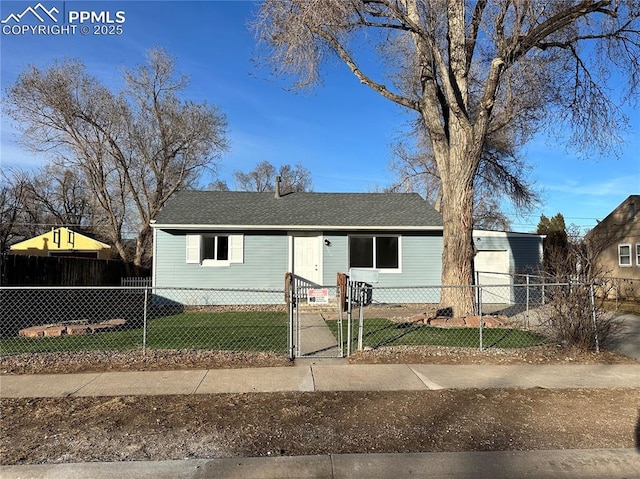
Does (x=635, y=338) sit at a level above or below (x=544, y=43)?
below

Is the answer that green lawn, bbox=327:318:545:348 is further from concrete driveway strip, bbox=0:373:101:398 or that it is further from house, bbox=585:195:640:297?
house, bbox=585:195:640:297

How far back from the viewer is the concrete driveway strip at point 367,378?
18.9 ft

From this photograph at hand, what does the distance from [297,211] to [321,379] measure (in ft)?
33.2

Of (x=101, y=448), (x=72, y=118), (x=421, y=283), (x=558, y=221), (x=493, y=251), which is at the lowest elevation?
(x=101, y=448)

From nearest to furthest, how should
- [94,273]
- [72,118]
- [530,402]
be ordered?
[530,402]
[94,273]
[72,118]

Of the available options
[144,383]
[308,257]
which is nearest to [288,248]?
[308,257]

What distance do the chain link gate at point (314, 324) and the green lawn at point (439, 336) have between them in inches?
15.6

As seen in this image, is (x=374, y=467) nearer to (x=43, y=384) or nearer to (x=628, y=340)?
(x=43, y=384)

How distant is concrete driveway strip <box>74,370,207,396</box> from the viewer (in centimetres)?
554

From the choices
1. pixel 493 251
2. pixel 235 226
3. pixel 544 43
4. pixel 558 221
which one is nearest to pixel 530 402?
pixel 544 43

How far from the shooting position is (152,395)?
5414 mm

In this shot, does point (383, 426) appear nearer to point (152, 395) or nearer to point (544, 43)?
point (152, 395)

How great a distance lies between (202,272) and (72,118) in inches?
572

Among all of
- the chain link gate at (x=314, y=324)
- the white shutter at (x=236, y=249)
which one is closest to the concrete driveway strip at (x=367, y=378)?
→ the chain link gate at (x=314, y=324)
